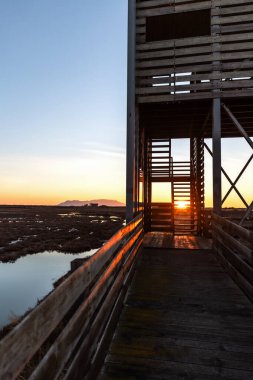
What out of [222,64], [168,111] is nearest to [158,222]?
[168,111]

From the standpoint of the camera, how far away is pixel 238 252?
580cm

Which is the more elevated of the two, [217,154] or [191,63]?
[191,63]

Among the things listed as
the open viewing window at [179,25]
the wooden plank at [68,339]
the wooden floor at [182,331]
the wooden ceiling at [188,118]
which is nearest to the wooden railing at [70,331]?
the wooden plank at [68,339]

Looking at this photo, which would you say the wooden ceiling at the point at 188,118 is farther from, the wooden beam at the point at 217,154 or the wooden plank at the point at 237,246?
the wooden plank at the point at 237,246

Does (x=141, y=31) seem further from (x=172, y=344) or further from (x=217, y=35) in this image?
(x=172, y=344)

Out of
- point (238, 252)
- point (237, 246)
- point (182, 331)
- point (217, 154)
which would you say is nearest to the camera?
point (182, 331)

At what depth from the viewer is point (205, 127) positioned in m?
11.9

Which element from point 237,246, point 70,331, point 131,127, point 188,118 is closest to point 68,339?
point 70,331

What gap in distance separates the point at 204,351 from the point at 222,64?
771 centimetres

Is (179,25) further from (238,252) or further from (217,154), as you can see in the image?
(238,252)

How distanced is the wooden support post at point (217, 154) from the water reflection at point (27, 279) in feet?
23.1

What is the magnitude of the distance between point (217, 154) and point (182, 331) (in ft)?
18.9

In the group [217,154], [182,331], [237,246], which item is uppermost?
[217,154]

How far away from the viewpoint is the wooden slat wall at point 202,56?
802cm
